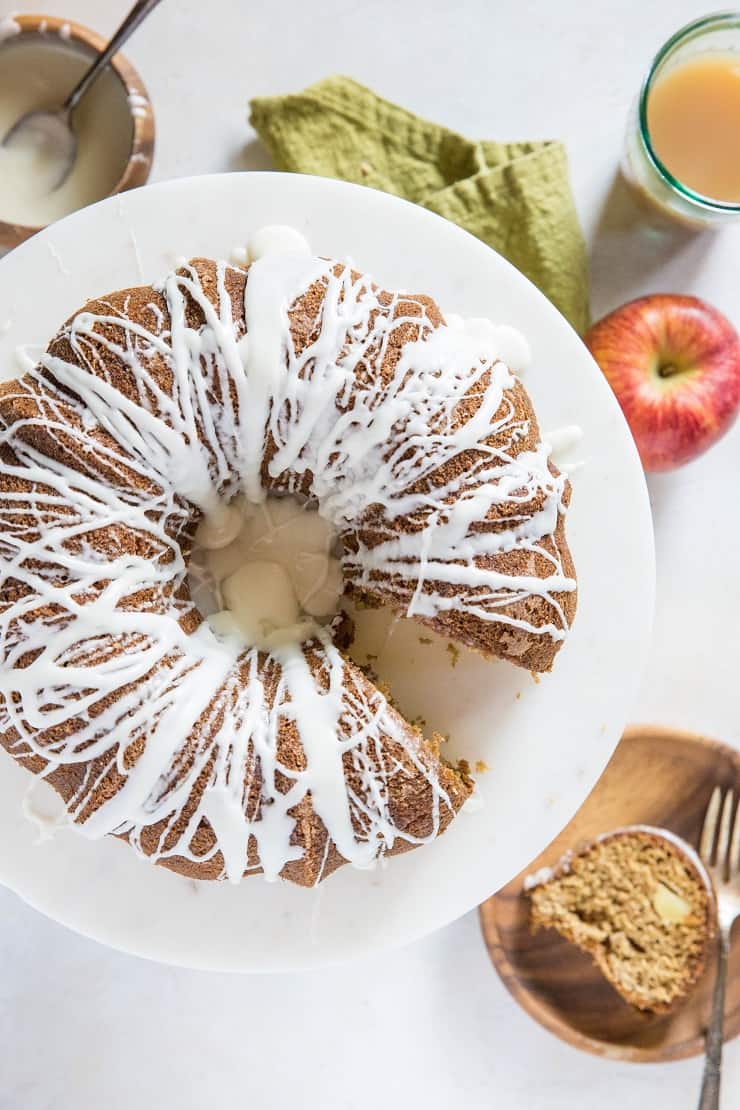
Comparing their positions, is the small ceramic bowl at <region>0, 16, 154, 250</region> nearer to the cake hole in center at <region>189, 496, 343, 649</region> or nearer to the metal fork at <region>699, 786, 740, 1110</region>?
the cake hole in center at <region>189, 496, 343, 649</region>

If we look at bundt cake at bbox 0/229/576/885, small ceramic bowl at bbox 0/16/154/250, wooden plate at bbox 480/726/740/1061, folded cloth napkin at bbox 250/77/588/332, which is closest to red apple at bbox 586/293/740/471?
folded cloth napkin at bbox 250/77/588/332

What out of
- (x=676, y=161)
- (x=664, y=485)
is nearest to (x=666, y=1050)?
(x=664, y=485)

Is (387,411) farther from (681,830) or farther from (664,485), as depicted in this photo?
(681,830)

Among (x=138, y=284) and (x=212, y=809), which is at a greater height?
(x=138, y=284)

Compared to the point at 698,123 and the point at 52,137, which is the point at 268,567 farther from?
the point at 698,123

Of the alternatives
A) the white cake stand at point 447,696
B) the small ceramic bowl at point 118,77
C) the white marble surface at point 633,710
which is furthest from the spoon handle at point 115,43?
the white cake stand at point 447,696

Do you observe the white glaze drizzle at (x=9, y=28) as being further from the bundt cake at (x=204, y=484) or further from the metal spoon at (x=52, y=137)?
the bundt cake at (x=204, y=484)
